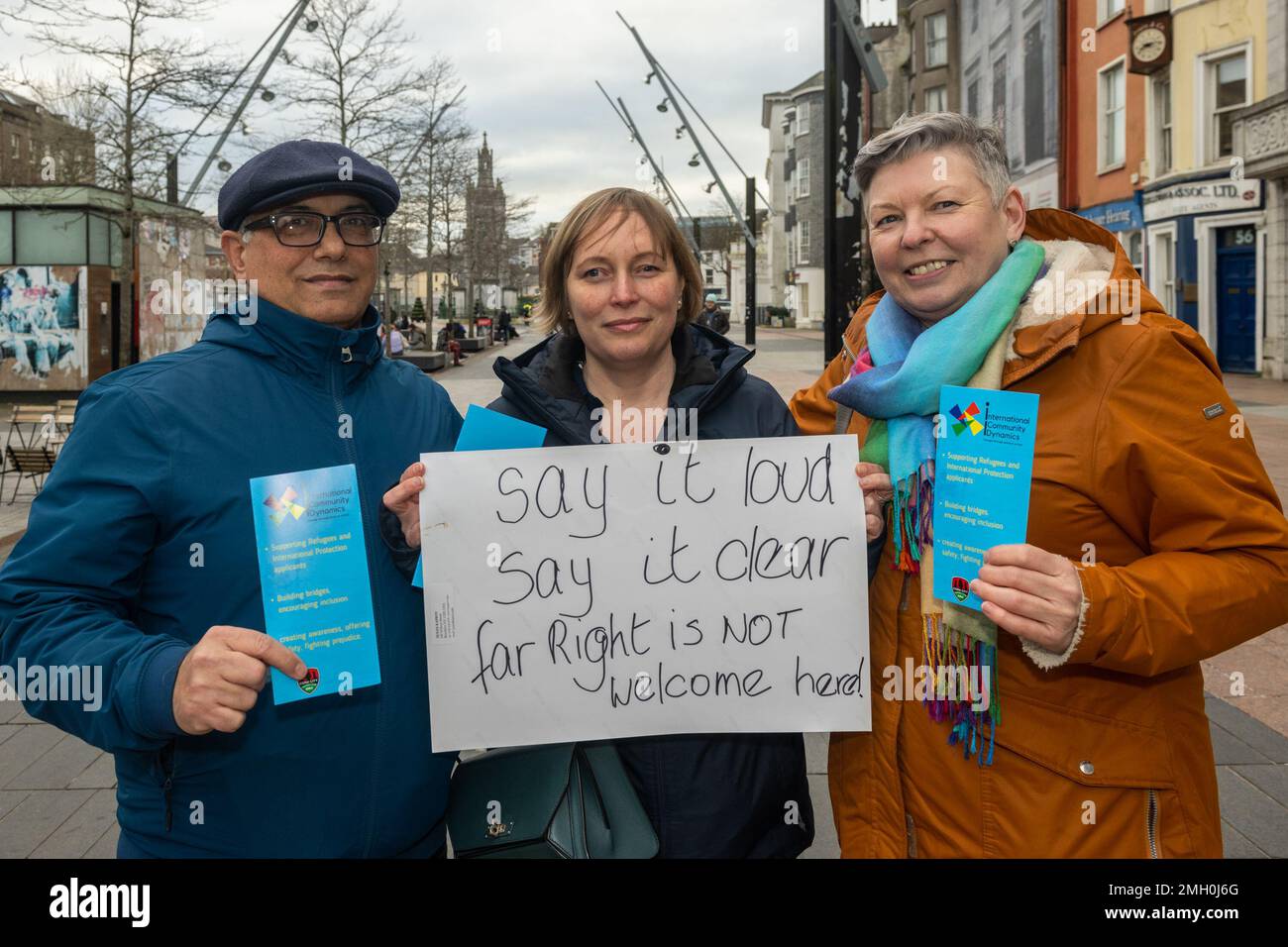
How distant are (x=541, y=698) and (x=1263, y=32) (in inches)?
1022

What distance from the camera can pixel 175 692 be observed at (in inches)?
72.9

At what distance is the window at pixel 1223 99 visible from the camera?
2341 centimetres

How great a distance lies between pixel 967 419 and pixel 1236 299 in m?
26.3

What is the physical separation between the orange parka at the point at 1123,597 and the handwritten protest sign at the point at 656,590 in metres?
0.27

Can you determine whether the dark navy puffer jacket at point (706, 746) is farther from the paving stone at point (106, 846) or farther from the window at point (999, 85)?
the window at point (999, 85)

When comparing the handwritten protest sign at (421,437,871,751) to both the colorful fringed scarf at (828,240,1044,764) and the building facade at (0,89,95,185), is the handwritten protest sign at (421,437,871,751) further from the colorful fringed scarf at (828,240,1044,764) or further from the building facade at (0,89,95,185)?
the building facade at (0,89,95,185)

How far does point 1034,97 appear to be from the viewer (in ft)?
104

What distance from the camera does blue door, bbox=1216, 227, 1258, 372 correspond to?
24141 millimetres

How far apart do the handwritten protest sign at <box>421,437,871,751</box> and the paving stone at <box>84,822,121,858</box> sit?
2.58 meters

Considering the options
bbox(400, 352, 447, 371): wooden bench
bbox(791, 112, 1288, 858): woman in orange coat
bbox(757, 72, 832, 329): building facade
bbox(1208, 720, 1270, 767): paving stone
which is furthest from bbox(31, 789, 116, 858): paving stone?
bbox(757, 72, 832, 329): building facade

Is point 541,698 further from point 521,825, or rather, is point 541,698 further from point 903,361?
point 903,361

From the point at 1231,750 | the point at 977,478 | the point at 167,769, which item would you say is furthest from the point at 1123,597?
the point at 1231,750

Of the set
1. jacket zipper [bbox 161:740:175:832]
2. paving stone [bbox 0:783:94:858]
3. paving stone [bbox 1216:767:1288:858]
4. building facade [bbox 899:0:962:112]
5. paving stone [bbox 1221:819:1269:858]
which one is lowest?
paving stone [bbox 0:783:94:858]
